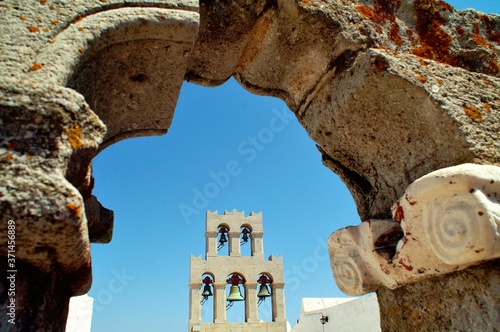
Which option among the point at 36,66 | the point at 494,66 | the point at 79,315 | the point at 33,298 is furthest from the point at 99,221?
the point at 79,315

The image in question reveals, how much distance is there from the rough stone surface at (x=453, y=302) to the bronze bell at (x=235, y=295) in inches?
426

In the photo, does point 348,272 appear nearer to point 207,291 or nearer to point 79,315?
point 79,315

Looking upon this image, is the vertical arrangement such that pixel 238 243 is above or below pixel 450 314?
above

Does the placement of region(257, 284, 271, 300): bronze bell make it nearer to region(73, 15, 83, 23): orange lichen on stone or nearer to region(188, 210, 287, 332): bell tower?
region(188, 210, 287, 332): bell tower

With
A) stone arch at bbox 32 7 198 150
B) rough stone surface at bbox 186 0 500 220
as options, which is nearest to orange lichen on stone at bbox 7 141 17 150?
stone arch at bbox 32 7 198 150

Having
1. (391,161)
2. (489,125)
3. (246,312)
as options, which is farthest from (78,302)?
(246,312)

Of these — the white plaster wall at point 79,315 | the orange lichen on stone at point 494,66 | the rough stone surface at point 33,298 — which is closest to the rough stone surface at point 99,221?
the rough stone surface at point 33,298

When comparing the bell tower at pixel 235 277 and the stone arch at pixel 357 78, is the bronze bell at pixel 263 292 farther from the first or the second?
the stone arch at pixel 357 78

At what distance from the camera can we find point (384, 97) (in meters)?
1.63

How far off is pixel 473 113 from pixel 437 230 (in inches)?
21.5

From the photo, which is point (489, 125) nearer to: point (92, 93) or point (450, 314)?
point (450, 314)

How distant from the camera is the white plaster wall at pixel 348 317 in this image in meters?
11.7

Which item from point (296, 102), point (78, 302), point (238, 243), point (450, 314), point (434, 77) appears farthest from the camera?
point (238, 243)

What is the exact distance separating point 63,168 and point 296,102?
138 centimetres
